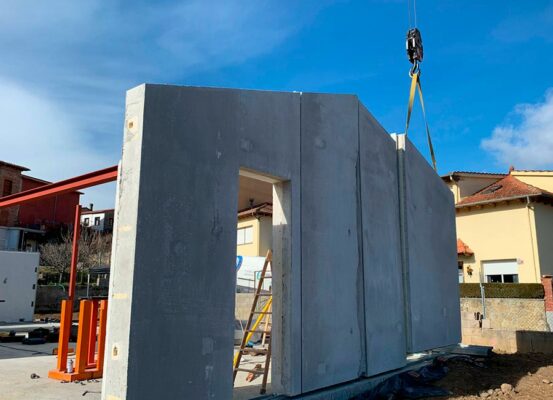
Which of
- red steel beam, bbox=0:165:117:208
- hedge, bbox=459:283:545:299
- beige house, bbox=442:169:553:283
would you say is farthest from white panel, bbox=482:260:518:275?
red steel beam, bbox=0:165:117:208

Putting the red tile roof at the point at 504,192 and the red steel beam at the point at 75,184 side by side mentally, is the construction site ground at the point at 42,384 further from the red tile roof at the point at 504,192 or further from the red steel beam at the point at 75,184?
the red tile roof at the point at 504,192

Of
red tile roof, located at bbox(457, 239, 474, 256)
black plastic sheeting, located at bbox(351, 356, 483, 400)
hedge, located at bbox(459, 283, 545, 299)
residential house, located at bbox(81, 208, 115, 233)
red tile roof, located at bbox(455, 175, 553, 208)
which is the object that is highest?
residential house, located at bbox(81, 208, 115, 233)

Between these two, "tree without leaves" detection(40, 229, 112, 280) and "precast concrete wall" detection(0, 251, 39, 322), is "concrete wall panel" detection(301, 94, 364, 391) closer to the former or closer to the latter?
"precast concrete wall" detection(0, 251, 39, 322)

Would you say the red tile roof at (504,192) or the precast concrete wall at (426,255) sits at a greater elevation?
the red tile roof at (504,192)

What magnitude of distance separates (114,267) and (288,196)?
238 cm

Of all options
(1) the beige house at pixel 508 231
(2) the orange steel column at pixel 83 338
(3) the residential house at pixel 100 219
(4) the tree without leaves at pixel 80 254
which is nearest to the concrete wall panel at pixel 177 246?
→ (2) the orange steel column at pixel 83 338

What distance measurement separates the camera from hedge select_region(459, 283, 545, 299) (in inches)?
784

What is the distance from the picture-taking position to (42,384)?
284 inches

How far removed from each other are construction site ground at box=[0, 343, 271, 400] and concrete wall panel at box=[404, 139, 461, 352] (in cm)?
343

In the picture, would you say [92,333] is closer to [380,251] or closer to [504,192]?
[380,251]

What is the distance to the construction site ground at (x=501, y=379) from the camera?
776 centimetres

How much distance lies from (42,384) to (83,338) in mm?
853

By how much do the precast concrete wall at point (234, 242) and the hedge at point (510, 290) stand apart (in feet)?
46.0

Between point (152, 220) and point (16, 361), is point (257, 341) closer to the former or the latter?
point (16, 361)
